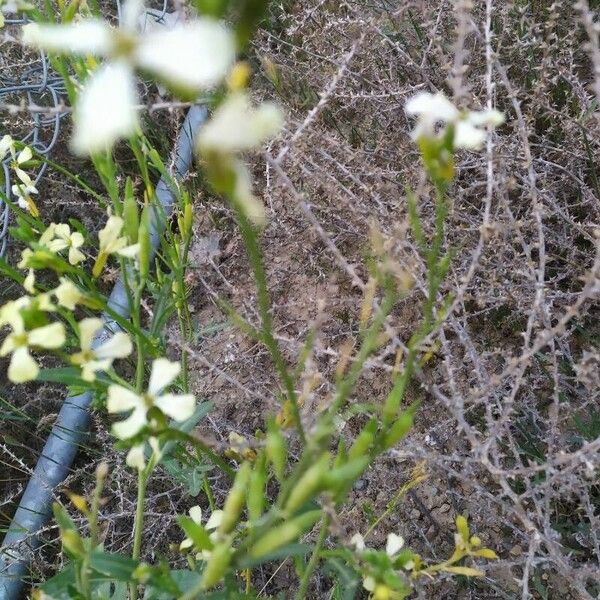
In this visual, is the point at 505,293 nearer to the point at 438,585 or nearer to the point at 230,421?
the point at 438,585

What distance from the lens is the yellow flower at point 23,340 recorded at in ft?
1.86

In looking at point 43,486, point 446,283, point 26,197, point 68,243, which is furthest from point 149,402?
point 43,486

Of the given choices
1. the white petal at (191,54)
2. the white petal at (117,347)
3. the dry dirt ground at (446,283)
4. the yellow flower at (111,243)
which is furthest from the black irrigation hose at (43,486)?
the white petal at (191,54)

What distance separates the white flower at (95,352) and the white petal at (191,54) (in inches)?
11.5

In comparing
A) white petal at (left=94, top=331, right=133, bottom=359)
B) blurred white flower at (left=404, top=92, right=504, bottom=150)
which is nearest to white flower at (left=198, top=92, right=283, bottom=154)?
blurred white flower at (left=404, top=92, right=504, bottom=150)

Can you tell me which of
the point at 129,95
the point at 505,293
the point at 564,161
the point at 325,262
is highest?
the point at 129,95

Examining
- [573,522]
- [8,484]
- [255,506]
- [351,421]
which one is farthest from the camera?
[8,484]

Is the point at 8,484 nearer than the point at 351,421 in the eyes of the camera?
No

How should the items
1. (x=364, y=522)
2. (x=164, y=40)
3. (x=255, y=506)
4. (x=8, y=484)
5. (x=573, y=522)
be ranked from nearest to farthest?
(x=164, y=40) → (x=255, y=506) → (x=573, y=522) → (x=364, y=522) → (x=8, y=484)

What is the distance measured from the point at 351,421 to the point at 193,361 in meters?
0.43

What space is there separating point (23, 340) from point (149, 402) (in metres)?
0.12

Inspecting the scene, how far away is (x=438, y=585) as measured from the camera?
1.24 m

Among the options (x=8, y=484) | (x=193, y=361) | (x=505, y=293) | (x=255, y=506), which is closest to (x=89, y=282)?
(x=255, y=506)

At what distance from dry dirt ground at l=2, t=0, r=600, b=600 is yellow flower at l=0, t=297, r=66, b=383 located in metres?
0.43
